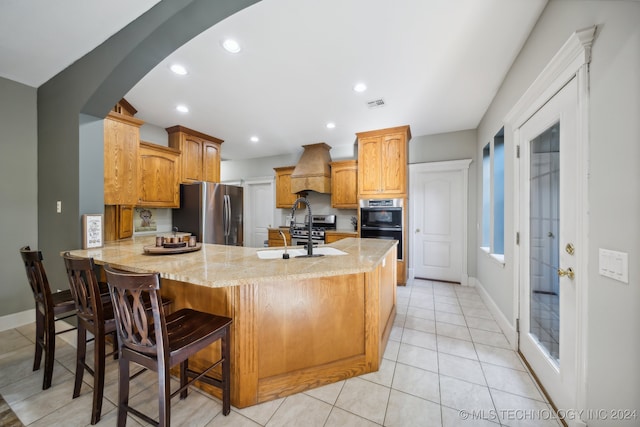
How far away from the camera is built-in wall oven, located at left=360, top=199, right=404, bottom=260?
13.1ft

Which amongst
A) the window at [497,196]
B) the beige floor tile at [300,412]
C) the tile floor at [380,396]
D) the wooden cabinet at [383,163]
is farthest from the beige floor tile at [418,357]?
the wooden cabinet at [383,163]

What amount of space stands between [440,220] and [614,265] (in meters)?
3.44

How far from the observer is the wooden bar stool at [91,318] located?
4.68ft

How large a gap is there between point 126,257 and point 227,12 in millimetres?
1946

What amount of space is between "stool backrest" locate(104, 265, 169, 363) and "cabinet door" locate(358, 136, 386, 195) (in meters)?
3.59

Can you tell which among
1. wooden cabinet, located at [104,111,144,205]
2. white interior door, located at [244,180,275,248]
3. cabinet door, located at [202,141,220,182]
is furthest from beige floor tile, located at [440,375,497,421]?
white interior door, located at [244,180,275,248]

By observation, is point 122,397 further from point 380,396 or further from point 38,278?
point 380,396

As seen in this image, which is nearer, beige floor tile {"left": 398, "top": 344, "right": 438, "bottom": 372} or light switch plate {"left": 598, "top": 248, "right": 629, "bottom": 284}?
light switch plate {"left": 598, "top": 248, "right": 629, "bottom": 284}

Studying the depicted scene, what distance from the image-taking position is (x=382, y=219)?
4129 millimetres

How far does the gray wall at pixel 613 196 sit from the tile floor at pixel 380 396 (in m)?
0.54

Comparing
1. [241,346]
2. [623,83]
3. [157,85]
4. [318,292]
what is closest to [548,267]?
[623,83]

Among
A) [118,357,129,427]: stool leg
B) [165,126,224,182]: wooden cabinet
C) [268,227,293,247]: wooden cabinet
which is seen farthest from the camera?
[268,227,293,247]: wooden cabinet

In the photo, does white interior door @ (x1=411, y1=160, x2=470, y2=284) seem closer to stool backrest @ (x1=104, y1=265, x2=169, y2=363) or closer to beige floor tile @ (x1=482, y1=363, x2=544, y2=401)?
beige floor tile @ (x1=482, y1=363, x2=544, y2=401)

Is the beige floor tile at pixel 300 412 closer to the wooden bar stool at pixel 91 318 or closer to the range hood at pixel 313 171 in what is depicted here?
the wooden bar stool at pixel 91 318
